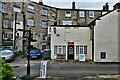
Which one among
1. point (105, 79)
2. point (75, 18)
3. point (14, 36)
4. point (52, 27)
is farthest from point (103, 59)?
point (75, 18)

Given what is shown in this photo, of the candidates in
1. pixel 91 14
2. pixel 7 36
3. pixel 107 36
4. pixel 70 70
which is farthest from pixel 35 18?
pixel 70 70

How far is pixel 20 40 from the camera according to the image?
38.6 meters

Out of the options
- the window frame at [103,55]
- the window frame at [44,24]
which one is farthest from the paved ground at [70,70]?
the window frame at [44,24]

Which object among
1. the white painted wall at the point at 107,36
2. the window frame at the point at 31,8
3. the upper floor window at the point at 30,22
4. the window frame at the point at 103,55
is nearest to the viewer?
the white painted wall at the point at 107,36

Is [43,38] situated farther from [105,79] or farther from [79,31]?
[105,79]

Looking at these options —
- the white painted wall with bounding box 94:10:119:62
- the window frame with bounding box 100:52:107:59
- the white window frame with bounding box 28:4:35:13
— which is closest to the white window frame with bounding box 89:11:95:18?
the white window frame with bounding box 28:4:35:13

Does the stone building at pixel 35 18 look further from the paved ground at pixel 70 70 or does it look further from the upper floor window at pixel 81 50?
the paved ground at pixel 70 70

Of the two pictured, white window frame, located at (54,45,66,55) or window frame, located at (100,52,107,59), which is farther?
white window frame, located at (54,45,66,55)

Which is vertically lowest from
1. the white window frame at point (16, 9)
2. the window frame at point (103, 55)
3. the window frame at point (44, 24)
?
the window frame at point (103, 55)

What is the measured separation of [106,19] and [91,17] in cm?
2004

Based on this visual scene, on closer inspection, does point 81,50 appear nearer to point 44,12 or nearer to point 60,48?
point 60,48

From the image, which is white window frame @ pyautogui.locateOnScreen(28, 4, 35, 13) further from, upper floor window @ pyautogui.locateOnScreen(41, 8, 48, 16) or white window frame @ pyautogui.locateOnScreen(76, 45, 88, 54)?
white window frame @ pyautogui.locateOnScreen(76, 45, 88, 54)

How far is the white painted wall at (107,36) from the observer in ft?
85.5

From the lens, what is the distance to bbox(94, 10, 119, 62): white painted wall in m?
26.0
